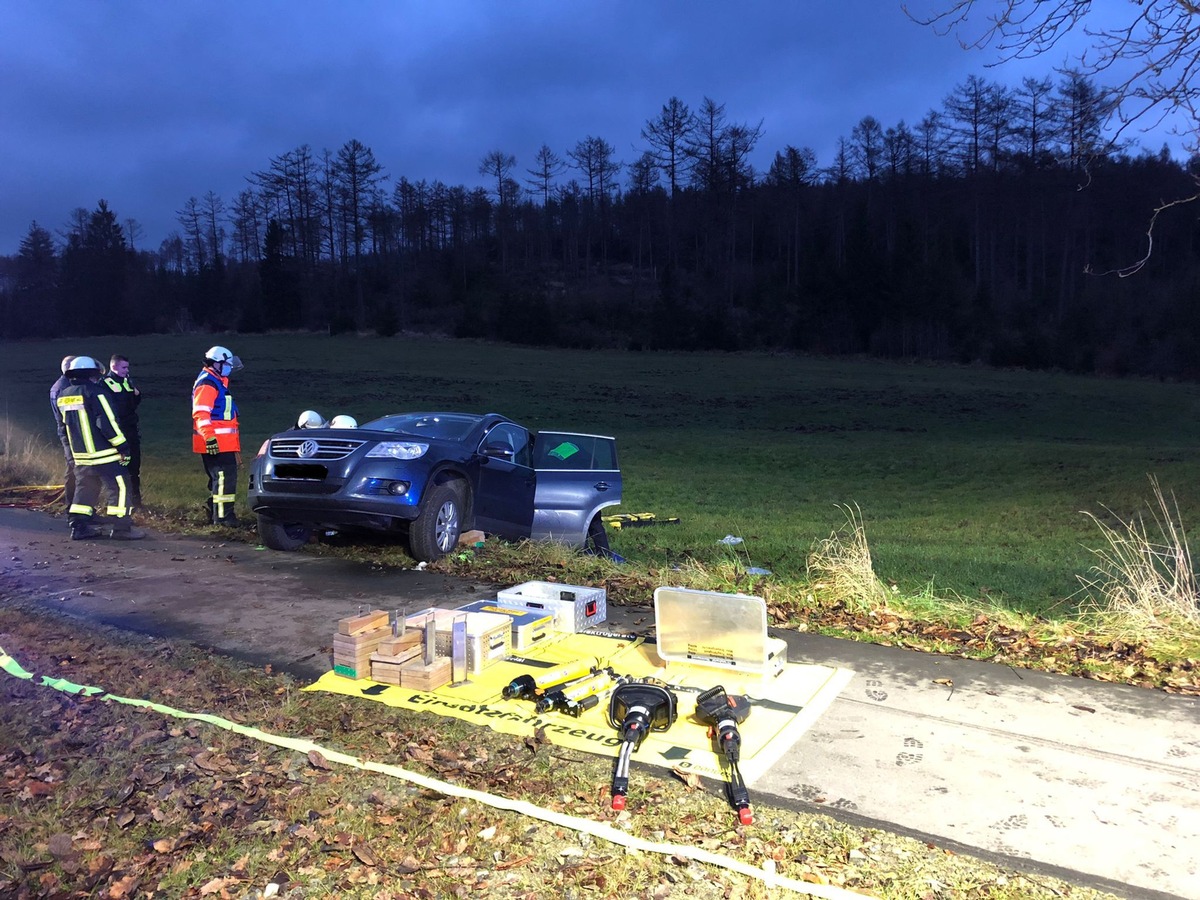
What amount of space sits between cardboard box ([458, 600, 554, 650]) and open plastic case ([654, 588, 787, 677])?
0.87 metres

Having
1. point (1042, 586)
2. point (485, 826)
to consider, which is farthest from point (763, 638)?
point (1042, 586)

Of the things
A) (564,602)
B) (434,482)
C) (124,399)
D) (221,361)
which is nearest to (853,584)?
(564,602)

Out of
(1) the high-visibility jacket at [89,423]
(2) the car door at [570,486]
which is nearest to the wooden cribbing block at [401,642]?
(2) the car door at [570,486]

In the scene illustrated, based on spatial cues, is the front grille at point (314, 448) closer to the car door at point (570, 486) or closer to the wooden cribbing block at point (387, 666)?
the car door at point (570, 486)

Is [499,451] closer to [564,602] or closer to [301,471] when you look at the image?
[301,471]

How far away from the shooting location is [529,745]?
4.31 m

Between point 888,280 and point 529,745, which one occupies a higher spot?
point 888,280

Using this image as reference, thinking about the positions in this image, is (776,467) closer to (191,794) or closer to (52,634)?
(52,634)

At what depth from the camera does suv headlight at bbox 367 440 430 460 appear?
26.6ft

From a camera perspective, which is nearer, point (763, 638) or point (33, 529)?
point (763, 638)

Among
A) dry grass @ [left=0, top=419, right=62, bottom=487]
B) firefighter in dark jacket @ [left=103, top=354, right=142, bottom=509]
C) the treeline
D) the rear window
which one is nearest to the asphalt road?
the rear window

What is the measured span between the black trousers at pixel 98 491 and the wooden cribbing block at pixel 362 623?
584cm

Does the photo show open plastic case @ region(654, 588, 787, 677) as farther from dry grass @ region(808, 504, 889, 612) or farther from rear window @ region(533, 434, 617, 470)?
rear window @ region(533, 434, 617, 470)

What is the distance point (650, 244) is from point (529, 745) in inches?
3217
